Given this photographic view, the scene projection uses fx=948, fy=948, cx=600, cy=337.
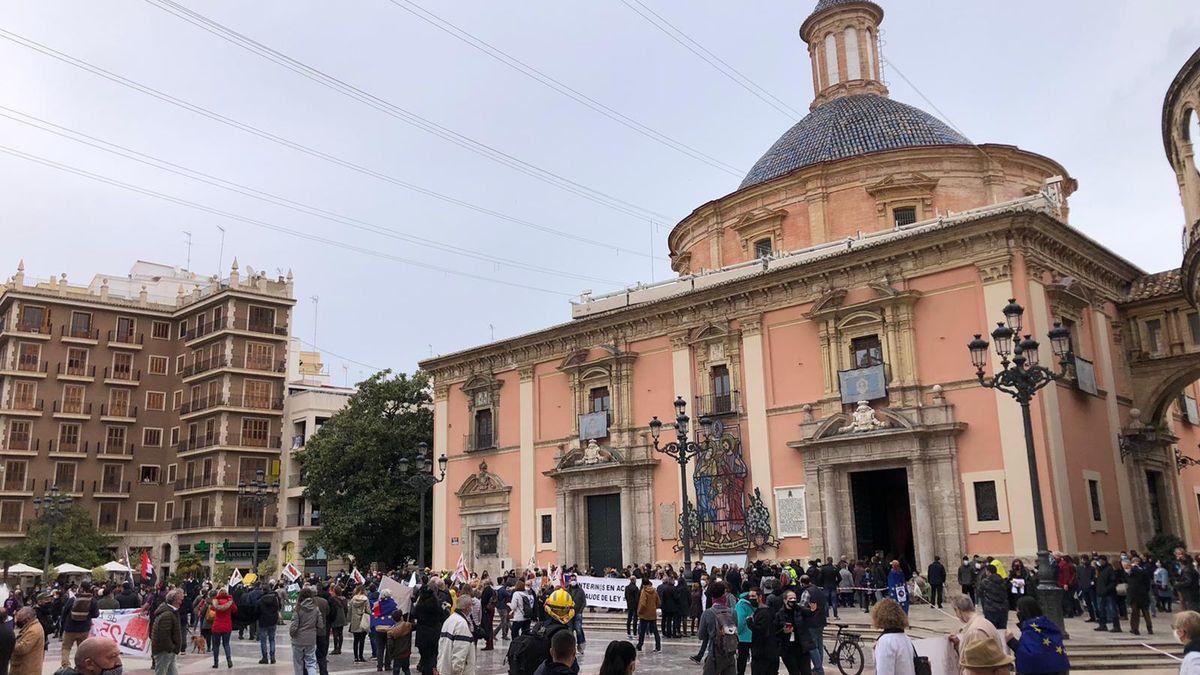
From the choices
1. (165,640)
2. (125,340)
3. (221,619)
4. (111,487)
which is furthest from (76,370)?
(165,640)

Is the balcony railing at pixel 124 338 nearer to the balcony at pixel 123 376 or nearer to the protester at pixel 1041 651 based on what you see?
the balcony at pixel 123 376

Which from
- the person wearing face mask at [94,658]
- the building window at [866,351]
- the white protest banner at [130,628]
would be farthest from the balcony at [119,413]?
the person wearing face mask at [94,658]

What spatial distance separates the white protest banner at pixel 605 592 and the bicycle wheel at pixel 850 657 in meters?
7.33

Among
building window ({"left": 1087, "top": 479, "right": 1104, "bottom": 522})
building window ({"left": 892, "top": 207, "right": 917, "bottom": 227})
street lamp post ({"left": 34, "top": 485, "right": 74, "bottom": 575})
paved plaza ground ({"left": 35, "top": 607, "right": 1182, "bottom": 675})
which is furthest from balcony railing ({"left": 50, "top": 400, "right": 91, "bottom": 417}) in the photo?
building window ({"left": 1087, "top": 479, "right": 1104, "bottom": 522})

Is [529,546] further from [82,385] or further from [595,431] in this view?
[82,385]

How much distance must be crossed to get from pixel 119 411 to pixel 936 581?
48.8 metres

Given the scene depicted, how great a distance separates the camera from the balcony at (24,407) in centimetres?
5131

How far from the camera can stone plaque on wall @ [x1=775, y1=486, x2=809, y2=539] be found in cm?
2483

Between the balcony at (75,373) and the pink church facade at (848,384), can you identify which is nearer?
the pink church facade at (848,384)

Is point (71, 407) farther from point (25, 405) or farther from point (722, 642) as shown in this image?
point (722, 642)

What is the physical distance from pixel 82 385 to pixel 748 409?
141 ft

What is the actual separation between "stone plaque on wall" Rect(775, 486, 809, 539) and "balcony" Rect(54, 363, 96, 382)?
44136 mm

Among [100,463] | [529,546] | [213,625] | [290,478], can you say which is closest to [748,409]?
[529,546]

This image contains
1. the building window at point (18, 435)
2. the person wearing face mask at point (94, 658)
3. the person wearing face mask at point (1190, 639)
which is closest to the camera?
the person wearing face mask at point (94, 658)
